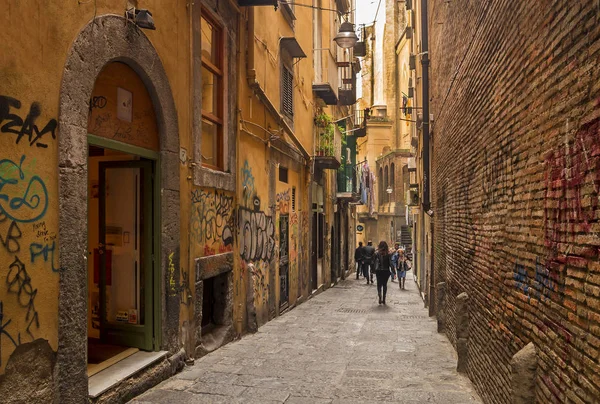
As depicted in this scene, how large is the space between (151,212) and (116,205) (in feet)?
1.68

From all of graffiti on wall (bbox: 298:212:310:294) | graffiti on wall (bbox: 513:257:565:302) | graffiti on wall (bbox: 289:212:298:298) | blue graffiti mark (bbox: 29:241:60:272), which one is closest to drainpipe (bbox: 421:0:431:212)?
graffiti on wall (bbox: 298:212:310:294)

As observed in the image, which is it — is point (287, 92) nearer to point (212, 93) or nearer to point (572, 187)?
point (212, 93)

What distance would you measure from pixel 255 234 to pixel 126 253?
13.1 feet

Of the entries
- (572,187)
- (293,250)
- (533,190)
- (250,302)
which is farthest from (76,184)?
(293,250)

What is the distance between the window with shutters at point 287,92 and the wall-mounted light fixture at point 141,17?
7.26 metres

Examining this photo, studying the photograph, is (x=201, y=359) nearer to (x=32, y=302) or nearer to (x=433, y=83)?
(x=32, y=302)

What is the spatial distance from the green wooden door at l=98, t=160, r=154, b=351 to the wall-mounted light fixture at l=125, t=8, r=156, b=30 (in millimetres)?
1629

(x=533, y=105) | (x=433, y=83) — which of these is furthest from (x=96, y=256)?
(x=433, y=83)

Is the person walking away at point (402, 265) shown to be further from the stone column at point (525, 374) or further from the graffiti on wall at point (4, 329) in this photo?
the graffiti on wall at point (4, 329)

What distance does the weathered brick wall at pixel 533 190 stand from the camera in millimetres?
3145

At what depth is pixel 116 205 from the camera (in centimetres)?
684

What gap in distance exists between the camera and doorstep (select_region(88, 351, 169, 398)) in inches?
208

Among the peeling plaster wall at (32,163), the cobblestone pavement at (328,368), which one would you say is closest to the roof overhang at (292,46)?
the cobblestone pavement at (328,368)

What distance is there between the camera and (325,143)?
18.1m
